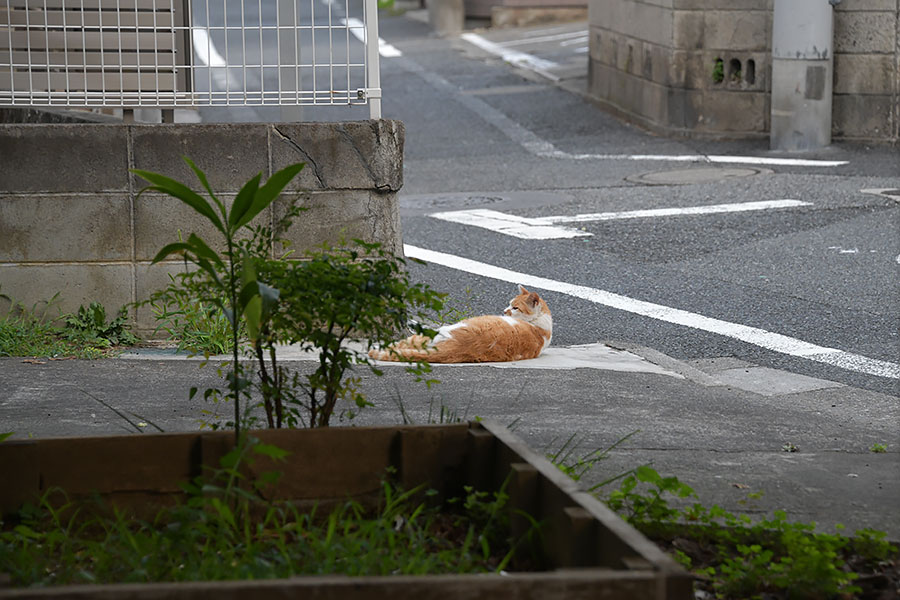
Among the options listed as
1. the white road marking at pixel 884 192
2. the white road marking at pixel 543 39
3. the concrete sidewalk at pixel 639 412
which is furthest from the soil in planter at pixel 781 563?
the white road marking at pixel 543 39

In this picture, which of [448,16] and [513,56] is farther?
[448,16]

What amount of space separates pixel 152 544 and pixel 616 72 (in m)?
15.5

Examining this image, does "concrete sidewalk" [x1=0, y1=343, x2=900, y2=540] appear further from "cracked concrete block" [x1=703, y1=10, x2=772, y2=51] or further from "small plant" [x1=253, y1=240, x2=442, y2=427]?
"cracked concrete block" [x1=703, y1=10, x2=772, y2=51]

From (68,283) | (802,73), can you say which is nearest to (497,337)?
(68,283)

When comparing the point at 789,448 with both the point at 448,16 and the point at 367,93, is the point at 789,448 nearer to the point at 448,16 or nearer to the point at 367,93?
the point at 367,93

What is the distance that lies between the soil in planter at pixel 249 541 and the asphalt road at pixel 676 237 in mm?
3641

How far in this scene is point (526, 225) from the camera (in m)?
11.2

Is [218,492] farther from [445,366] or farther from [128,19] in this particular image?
[128,19]

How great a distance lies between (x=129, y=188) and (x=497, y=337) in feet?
7.27

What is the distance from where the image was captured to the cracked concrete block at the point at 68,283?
6.96 meters

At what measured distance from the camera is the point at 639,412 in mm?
5598

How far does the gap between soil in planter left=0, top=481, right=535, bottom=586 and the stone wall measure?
12064mm

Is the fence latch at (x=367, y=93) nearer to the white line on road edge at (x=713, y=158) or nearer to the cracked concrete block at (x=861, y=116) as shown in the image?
the white line on road edge at (x=713, y=158)

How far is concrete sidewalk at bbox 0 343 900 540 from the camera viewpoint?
4438 millimetres
